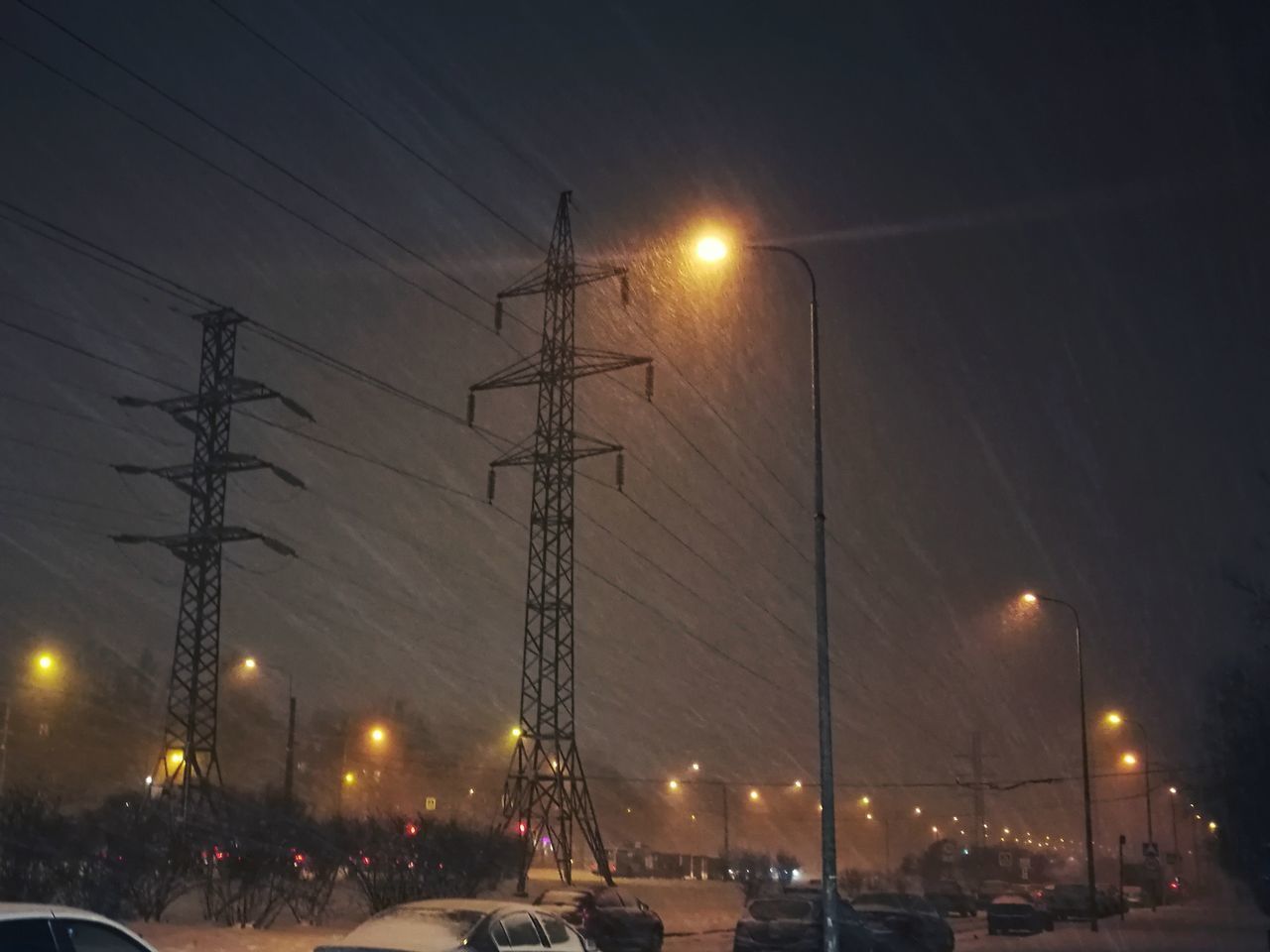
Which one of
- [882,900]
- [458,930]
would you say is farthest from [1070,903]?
[458,930]

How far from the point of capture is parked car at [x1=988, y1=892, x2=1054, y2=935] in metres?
43.7

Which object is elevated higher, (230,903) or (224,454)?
(224,454)

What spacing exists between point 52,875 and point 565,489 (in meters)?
17.2

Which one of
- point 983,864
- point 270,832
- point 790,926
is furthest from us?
point 983,864

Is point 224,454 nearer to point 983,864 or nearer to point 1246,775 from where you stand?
point 1246,775

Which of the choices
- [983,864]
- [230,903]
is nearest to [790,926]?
[230,903]

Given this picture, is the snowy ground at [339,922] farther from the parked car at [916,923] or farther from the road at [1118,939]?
the parked car at [916,923]

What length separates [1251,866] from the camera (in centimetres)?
5975

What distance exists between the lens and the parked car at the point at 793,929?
2409 cm

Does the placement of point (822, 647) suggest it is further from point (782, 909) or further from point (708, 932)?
point (708, 932)

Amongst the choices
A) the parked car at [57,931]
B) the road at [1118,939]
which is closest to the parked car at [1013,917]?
the road at [1118,939]

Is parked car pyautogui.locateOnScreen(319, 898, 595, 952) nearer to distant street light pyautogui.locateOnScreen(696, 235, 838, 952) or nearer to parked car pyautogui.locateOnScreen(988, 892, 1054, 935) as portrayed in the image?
distant street light pyautogui.locateOnScreen(696, 235, 838, 952)

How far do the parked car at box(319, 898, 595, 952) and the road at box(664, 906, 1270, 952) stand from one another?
14790 millimetres

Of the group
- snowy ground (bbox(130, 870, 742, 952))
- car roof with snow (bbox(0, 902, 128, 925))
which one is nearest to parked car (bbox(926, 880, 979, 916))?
snowy ground (bbox(130, 870, 742, 952))
